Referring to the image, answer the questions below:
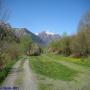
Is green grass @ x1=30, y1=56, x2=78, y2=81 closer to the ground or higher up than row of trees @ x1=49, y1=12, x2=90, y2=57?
closer to the ground

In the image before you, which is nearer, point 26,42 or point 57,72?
point 57,72

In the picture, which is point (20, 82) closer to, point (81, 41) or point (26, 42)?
point (81, 41)

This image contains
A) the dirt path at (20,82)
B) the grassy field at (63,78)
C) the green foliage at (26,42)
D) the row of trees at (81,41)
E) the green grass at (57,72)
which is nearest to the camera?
the dirt path at (20,82)

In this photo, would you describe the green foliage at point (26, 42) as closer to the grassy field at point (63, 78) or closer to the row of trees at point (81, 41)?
the row of trees at point (81, 41)

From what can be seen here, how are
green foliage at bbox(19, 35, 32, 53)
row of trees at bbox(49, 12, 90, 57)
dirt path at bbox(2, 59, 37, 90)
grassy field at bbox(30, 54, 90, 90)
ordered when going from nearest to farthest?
→ dirt path at bbox(2, 59, 37, 90)
grassy field at bbox(30, 54, 90, 90)
row of trees at bbox(49, 12, 90, 57)
green foliage at bbox(19, 35, 32, 53)

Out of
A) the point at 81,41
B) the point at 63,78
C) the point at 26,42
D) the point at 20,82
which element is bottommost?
the point at 63,78

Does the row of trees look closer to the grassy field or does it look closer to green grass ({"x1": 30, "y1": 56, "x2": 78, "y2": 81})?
green grass ({"x1": 30, "y1": 56, "x2": 78, "y2": 81})

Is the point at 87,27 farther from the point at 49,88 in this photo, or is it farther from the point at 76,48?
the point at 49,88

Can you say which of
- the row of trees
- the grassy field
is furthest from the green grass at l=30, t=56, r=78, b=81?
the row of trees

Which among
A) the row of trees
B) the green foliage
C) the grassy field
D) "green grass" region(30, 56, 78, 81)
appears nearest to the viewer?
the grassy field

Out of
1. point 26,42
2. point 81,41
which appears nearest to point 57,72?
point 81,41

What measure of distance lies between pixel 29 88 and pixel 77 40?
91068 millimetres

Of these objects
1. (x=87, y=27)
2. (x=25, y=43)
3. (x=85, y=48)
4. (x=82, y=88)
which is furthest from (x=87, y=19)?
(x=25, y=43)

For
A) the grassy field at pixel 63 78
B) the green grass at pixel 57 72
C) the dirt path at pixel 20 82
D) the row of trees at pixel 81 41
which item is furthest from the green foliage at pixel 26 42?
the dirt path at pixel 20 82
